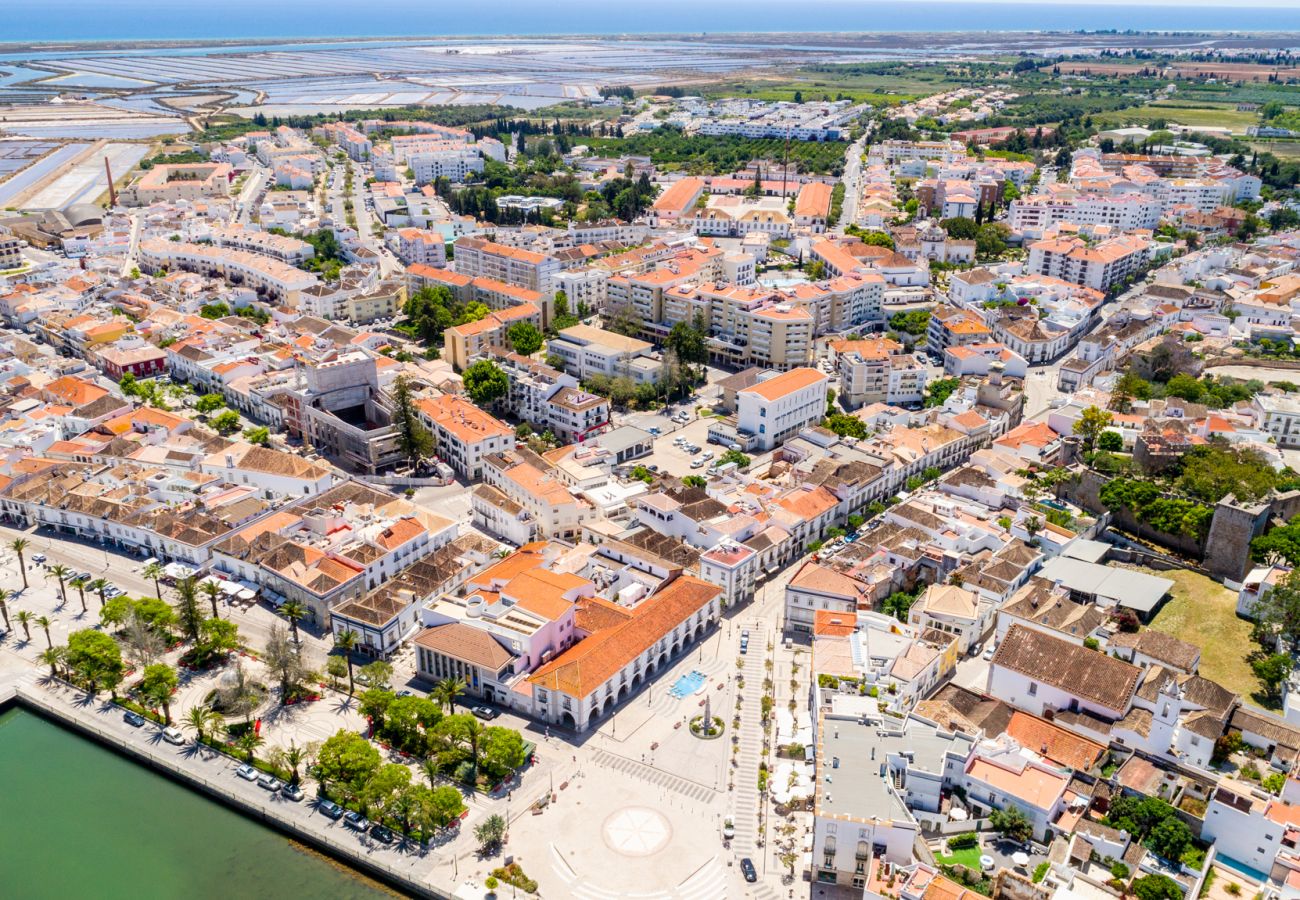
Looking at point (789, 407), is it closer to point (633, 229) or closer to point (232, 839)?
point (232, 839)

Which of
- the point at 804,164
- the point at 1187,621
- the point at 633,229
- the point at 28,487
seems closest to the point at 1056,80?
the point at 804,164

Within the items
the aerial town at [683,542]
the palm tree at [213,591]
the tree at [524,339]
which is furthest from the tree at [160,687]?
the tree at [524,339]

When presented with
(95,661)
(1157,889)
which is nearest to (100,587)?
(95,661)

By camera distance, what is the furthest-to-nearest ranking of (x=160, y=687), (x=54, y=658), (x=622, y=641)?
(x=622, y=641) → (x=54, y=658) → (x=160, y=687)

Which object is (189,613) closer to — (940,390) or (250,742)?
(250,742)

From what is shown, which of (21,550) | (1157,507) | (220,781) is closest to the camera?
(220,781)

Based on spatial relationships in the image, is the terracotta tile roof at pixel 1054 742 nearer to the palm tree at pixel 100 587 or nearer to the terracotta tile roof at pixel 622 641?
the terracotta tile roof at pixel 622 641
